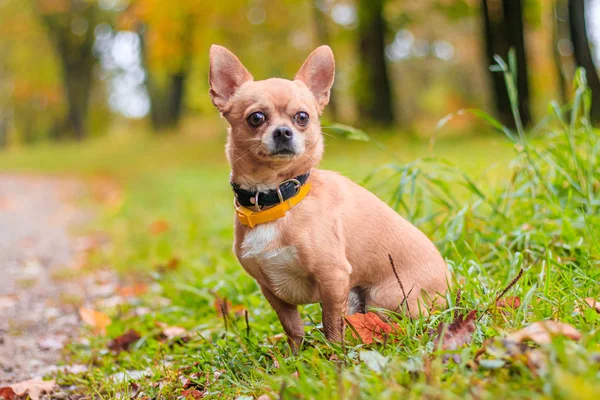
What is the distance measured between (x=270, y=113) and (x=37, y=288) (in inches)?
124

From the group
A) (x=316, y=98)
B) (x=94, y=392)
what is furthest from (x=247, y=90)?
(x=94, y=392)

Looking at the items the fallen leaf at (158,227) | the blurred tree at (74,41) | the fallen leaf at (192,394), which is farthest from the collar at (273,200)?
the blurred tree at (74,41)

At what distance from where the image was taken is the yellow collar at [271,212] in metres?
2.30

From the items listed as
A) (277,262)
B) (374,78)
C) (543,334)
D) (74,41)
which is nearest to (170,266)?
(277,262)

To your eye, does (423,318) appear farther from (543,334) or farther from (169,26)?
(169,26)

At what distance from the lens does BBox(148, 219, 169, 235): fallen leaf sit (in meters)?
6.21

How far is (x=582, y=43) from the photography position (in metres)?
12.0

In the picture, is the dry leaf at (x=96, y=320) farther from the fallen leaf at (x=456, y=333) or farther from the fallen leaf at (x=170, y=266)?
the fallen leaf at (x=456, y=333)

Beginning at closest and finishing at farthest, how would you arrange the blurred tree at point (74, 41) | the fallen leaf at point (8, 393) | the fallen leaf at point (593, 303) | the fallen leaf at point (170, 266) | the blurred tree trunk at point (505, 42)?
the fallen leaf at point (593, 303) < the fallen leaf at point (8, 393) < the fallen leaf at point (170, 266) < the blurred tree trunk at point (505, 42) < the blurred tree at point (74, 41)

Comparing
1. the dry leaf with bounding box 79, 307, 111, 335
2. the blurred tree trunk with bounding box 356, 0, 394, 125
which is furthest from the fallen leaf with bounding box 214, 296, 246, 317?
the blurred tree trunk with bounding box 356, 0, 394, 125

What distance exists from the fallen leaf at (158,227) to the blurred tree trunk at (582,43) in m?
9.13

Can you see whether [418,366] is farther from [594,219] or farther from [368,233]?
[594,219]

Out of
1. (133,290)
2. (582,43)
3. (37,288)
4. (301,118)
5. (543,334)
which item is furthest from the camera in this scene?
(582,43)

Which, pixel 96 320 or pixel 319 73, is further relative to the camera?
pixel 96 320
